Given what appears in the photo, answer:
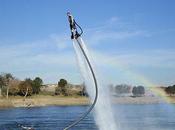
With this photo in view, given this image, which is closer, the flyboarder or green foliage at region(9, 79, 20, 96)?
the flyboarder

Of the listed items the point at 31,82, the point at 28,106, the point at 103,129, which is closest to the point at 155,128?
the point at 103,129

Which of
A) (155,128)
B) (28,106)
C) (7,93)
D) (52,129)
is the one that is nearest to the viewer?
(155,128)

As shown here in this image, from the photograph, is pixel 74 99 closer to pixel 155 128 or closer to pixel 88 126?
pixel 88 126

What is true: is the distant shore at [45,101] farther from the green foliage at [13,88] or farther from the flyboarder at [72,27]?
the flyboarder at [72,27]

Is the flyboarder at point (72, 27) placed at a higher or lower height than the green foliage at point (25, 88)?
lower

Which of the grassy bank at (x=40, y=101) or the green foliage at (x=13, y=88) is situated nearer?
the grassy bank at (x=40, y=101)

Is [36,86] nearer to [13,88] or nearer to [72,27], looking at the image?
[13,88]

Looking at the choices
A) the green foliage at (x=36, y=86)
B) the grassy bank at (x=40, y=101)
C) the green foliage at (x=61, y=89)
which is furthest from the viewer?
the green foliage at (x=61, y=89)

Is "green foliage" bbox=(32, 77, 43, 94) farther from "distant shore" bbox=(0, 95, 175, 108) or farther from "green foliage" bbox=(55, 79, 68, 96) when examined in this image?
"green foliage" bbox=(55, 79, 68, 96)

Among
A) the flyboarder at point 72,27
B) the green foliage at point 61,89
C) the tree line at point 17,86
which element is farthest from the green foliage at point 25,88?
the flyboarder at point 72,27

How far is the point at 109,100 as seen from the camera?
38.9 meters

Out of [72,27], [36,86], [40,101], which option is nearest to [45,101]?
[40,101]

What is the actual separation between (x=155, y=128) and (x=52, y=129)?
49.4 ft

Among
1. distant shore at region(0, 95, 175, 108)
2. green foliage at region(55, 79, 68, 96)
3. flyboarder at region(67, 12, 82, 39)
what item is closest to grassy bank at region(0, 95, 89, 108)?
distant shore at region(0, 95, 175, 108)
